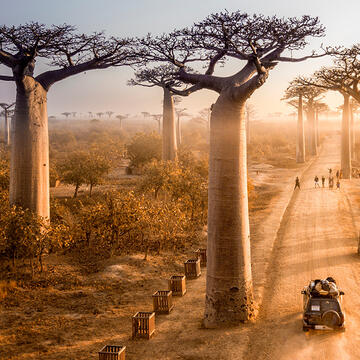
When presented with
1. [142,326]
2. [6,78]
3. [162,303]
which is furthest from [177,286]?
[6,78]

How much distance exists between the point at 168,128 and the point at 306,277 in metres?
13.8

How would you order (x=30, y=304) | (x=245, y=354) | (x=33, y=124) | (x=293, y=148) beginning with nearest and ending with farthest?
(x=245, y=354)
(x=30, y=304)
(x=33, y=124)
(x=293, y=148)

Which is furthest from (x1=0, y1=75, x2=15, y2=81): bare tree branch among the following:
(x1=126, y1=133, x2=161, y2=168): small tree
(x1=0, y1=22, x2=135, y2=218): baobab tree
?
(x1=126, y1=133, x2=161, y2=168): small tree

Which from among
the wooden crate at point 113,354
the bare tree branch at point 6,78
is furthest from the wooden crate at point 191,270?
the bare tree branch at point 6,78

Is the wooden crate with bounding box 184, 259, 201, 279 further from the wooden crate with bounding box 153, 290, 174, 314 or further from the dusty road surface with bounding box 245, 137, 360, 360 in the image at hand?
the wooden crate with bounding box 153, 290, 174, 314

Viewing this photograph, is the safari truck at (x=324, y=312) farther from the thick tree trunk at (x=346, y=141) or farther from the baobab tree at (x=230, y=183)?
the thick tree trunk at (x=346, y=141)

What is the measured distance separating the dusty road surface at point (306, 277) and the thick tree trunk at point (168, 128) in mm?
7249

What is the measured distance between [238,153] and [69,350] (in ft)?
16.2

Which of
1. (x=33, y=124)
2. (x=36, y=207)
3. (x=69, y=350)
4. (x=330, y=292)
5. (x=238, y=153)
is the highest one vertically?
(x=33, y=124)

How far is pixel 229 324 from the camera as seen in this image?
8453 millimetres

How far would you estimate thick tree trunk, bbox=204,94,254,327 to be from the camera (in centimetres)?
829

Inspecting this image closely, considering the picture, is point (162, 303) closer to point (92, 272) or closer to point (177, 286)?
point (177, 286)

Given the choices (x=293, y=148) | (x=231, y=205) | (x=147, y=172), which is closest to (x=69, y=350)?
(x=231, y=205)

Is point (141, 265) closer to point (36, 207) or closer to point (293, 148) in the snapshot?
point (36, 207)
